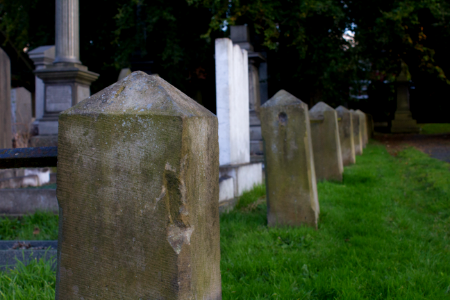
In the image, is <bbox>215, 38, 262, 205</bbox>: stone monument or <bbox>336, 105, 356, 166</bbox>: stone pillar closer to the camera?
<bbox>215, 38, 262, 205</bbox>: stone monument

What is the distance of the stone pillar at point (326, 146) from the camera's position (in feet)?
22.5

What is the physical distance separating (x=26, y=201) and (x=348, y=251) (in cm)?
375

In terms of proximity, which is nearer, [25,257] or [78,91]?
[25,257]

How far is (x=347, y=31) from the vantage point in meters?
15.1

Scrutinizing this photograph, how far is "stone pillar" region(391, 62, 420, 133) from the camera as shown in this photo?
22.1 metres

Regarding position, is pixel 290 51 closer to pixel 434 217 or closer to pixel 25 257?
pixel 434 217

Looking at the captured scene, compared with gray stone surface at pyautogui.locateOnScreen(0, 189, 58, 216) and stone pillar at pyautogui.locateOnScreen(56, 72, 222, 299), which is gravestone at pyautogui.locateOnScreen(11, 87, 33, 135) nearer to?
gray stone surface at pyautogui.locateOnScreen(0, 189, 58, 216)

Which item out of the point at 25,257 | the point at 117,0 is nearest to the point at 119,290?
the point at 25,257

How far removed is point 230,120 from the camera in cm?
580

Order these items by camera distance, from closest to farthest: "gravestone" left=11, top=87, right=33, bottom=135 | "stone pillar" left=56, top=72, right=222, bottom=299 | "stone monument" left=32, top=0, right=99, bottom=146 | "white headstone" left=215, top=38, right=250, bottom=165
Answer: "stone pillar" left=56, top=72, right=222, bottom=299, "white headstone" left=215, top=38, right=250, bottom=165, "stone monument" left=32, top=0, right=99, bottom=146, "gravestone" left=11, top=87, right=33, bottom=135

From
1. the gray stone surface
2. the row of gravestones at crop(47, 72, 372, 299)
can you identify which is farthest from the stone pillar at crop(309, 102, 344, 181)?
the row of gravestones at crop(47, 72, 372, 299)

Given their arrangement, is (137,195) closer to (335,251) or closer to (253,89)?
(335,251)

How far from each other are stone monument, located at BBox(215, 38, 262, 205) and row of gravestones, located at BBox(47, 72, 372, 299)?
3764 millimetres

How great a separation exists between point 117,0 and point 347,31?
9.00m
